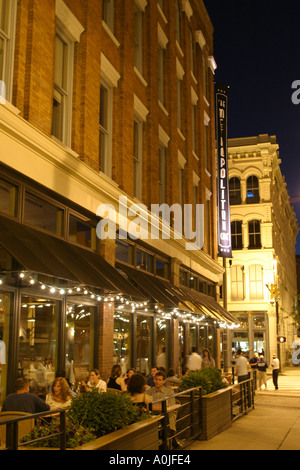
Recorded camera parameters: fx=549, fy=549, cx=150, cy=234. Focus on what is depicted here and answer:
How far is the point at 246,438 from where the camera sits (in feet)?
36.1

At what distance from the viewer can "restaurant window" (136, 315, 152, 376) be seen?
16.5 meters

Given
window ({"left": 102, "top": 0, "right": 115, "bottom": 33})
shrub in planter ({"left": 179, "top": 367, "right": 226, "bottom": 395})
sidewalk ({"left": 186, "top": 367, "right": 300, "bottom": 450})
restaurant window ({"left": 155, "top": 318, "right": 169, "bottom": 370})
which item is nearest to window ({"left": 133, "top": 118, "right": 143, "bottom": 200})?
window ({"left": 102, "top": 0, "right": 115, "bottom": 33})

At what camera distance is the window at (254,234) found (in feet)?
150

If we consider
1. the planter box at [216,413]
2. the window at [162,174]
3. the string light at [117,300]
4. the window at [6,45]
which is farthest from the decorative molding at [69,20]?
the planter box at [216,413]

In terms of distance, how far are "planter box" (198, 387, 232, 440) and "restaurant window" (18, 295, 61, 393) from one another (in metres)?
3.11

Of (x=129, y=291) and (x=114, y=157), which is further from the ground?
(x=114, y=157)

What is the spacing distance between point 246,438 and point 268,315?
34.3 meters

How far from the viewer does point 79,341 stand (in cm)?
1245

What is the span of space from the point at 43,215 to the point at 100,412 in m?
5.42

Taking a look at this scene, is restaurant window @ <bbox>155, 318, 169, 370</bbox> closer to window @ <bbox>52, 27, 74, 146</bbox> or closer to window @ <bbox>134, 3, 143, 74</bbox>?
window @ <bbox>52, 27, 74, 146</bbox>

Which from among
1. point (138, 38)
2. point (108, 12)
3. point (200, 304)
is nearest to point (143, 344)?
point (200, 304)

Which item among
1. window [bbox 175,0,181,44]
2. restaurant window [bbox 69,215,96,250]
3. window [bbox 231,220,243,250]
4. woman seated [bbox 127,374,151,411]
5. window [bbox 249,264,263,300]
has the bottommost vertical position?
woman seated [bbox 127,374,151,411]
